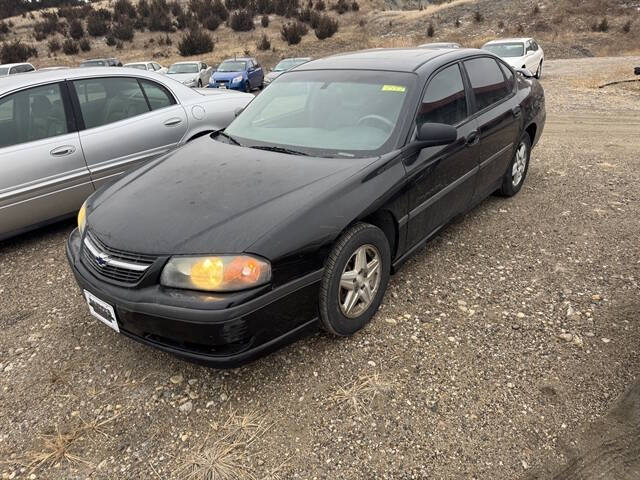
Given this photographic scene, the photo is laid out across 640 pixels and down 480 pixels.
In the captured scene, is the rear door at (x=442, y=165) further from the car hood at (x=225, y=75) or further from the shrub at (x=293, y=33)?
the shrub at (x=293, y=33)

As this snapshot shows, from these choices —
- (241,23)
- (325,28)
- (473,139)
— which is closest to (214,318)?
(473,139)

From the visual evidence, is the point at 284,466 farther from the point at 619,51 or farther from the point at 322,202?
the point at 619,51

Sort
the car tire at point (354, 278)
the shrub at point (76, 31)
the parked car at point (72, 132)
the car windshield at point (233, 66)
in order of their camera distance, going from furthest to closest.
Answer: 1. the shrub at point (76, 31)
2. the car windshield at point (233, 66)
3. the parked car at point (72, 132)
4. the car tire at point (354, 278)

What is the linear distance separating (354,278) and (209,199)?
36.6 inches

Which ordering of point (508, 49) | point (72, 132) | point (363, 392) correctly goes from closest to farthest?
1. point (363, 392)
2. point (72, 132)
3. point (508, 49)

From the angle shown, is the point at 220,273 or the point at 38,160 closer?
the point at 220,273

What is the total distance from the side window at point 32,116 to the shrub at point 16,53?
29467mm

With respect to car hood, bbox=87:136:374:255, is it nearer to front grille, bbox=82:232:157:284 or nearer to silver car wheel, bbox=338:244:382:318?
front grille, bbox=82:232:157:284

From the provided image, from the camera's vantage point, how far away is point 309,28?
108 ft

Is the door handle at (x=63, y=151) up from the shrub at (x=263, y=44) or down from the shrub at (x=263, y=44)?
up

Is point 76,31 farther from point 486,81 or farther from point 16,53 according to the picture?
point 486,81

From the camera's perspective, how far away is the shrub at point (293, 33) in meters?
30.2

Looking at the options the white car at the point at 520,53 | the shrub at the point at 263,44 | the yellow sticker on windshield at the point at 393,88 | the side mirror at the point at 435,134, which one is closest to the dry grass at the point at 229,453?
the side mirror at the point at 435,134

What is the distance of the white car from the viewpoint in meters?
14.1
